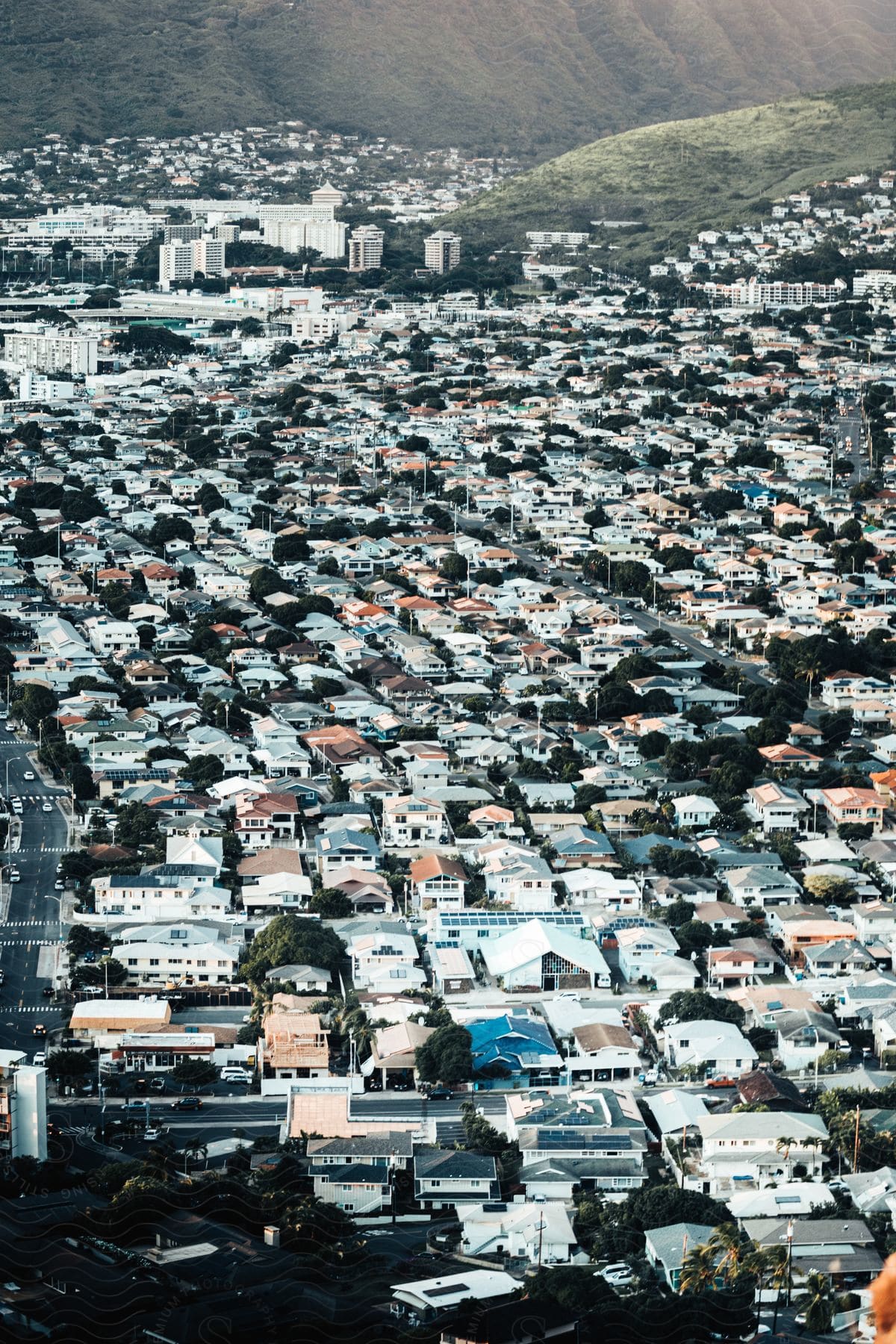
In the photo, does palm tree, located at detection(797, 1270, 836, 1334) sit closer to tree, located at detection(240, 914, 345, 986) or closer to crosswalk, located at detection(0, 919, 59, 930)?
tree, located at detection(240, 914, 345, 986)

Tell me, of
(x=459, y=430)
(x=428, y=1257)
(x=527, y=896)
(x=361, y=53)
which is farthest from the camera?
(x=361, y=53)

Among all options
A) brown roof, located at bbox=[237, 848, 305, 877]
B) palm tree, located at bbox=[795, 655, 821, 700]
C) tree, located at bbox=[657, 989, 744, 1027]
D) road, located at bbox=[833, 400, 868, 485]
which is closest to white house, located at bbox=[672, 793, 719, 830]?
brown roof, located at bbox=[237, 848, 305, 877]

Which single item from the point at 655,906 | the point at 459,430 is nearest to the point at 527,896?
the point at 655,906

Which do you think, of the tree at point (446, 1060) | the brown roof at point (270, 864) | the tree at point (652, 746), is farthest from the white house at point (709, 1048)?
the tree at point (652, 746)

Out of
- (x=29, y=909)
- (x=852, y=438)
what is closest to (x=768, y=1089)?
(x=29, y=909)

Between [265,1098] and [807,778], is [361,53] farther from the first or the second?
[265,1098]
